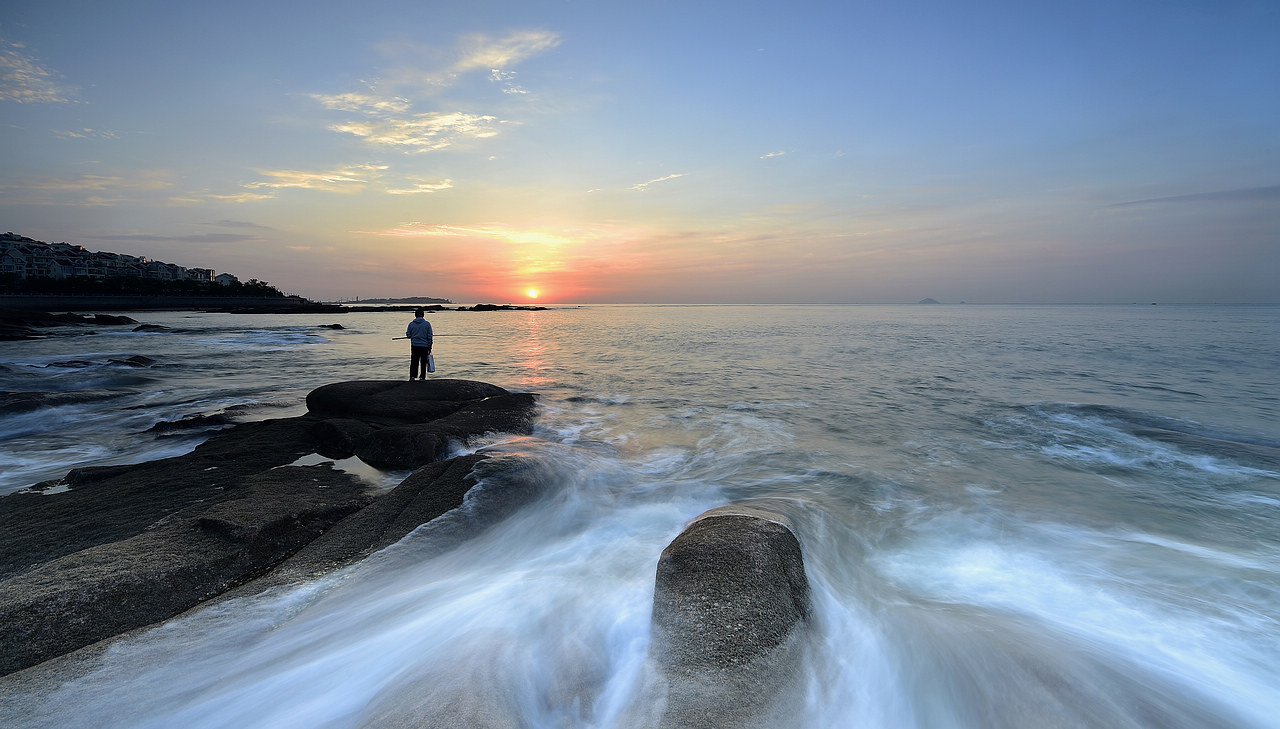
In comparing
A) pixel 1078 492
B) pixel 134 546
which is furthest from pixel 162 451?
pixel 1078 492

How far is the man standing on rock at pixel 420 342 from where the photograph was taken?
537 inches

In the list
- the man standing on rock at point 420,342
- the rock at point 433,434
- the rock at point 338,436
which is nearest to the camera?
the rock at point 433,434

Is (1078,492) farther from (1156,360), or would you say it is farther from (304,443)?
(1156,360)

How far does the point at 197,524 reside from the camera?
182 inches

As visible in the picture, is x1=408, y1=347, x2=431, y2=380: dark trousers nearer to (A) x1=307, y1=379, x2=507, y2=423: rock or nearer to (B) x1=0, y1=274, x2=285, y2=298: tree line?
(A) x1=307, y1=379, x2=507, y2=423: rock

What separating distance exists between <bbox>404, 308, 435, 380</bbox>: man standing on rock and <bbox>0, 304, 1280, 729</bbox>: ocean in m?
2.91

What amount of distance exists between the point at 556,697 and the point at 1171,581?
6.01 metres

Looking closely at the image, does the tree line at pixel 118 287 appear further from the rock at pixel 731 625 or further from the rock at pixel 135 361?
the rock at pixel 731 625

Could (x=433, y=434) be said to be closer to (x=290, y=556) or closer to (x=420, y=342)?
(x=290, y=556)

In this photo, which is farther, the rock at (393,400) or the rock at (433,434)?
the rock at (393,400)

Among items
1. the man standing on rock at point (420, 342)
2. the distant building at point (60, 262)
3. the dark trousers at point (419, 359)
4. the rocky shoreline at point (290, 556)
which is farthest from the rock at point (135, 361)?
the distant building at point (60, 262)

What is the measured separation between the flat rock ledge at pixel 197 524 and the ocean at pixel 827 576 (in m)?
0.35

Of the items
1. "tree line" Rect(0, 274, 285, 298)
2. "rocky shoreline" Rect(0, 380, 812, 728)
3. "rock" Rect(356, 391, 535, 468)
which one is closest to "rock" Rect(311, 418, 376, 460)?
"rock" Rect(356, 391, 535, 468)

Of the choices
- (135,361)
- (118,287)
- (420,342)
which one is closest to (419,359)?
(420,342)
